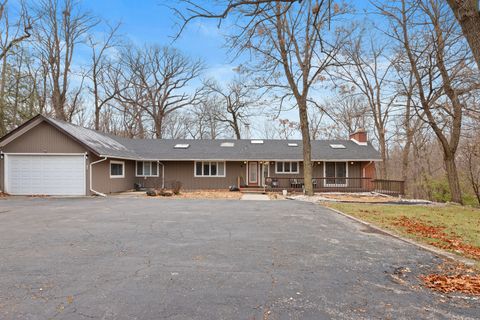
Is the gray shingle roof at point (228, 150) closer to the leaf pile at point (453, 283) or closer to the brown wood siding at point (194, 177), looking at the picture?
the brown wood siding at point (194, 177)

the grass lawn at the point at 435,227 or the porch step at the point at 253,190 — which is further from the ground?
the porch step at the point at 253,190

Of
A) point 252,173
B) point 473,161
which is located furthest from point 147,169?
point 473,161

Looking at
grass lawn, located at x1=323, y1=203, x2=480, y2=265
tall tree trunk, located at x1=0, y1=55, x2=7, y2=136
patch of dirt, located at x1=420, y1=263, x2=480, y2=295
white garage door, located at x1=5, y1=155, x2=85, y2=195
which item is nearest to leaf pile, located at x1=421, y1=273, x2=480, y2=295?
patch of dirt, located at x1=420, y1=263, x2=480, y2=295

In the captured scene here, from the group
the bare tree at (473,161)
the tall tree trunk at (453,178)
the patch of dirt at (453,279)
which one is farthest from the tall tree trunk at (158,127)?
the patch of dirt at (453,279)

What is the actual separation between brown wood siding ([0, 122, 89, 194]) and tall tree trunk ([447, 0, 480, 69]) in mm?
17621

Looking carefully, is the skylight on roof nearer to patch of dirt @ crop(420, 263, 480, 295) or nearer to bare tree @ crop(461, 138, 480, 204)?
bare tree @ crop(461, 138, 480, 204)

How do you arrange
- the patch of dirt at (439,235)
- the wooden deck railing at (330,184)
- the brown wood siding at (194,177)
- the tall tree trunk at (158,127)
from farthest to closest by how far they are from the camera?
the tall tree trunk at (158,127), the brown wood siding at (194,177), the wooden deck railing at (330,184), the patch of dirt at (439,235)

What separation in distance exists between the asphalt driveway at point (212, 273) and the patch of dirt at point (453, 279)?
8.5 inches

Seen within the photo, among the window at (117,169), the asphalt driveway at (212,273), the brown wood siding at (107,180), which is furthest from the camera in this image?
the window at (117,169)

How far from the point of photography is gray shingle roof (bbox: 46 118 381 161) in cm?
2191

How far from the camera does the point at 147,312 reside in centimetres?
328

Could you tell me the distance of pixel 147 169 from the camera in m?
23.0

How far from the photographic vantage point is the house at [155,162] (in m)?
17.0

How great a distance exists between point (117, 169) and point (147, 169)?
3.19 m
